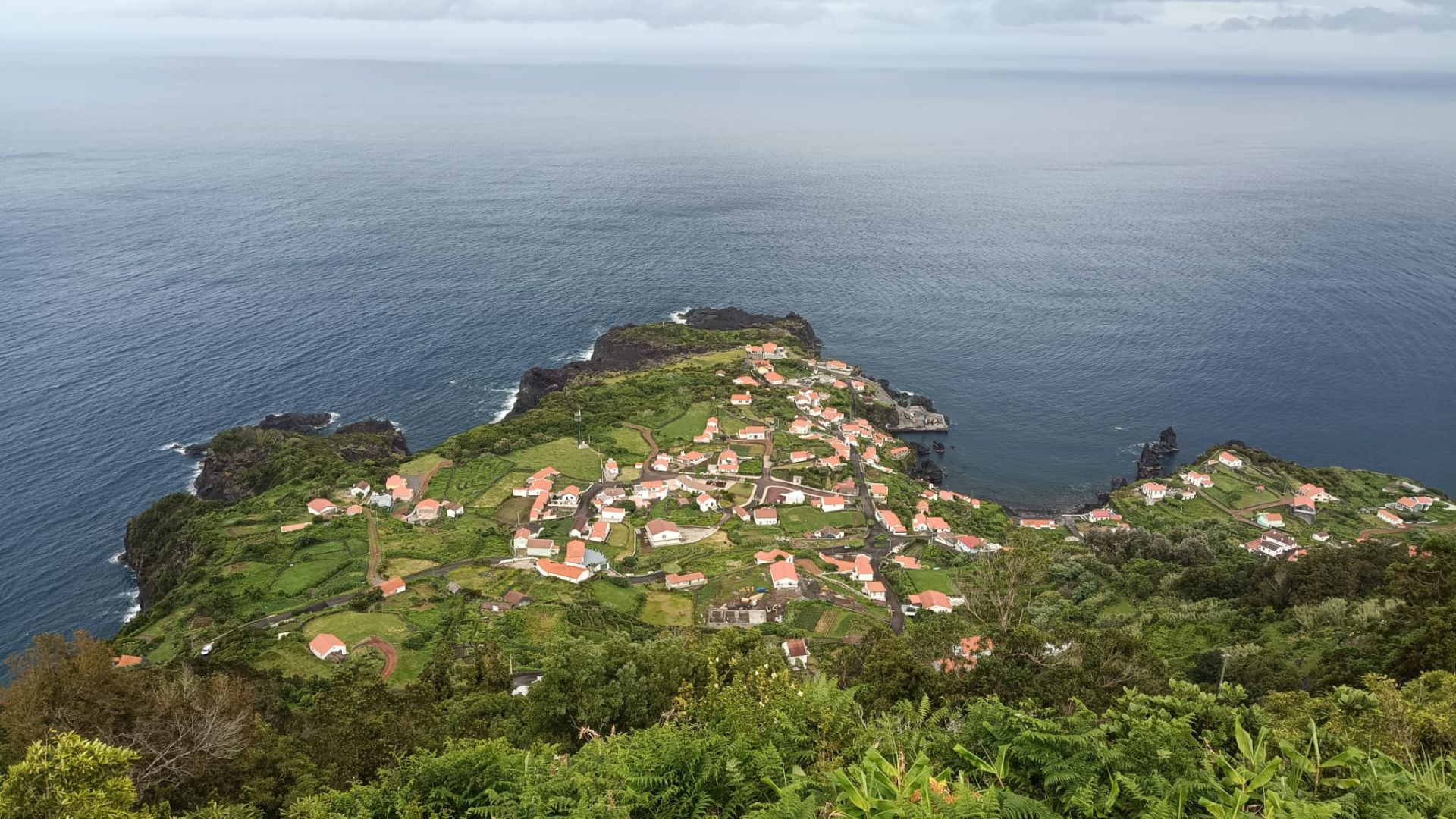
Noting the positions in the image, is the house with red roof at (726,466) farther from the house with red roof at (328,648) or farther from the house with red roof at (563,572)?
the house with red roof at (328,648)

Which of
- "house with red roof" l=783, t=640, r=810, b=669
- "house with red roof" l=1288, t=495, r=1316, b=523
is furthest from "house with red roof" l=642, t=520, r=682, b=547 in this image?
"house with red roof" l=1288, t=495, r=1316, b=523

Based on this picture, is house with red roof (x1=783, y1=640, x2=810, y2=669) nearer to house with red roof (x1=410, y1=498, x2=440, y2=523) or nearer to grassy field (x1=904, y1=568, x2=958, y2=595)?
grassy field (x1=904, y1=568, x2=958, y2=595)

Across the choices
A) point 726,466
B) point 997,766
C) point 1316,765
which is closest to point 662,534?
point 726,466

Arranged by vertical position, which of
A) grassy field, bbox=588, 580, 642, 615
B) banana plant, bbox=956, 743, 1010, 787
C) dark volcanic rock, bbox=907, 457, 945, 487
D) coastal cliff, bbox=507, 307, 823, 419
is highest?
banana plant, bbox=956, 743, 1010, 787

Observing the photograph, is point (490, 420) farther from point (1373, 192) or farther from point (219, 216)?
point (1373, 192)

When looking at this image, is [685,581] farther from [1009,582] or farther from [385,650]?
[1009,582]
